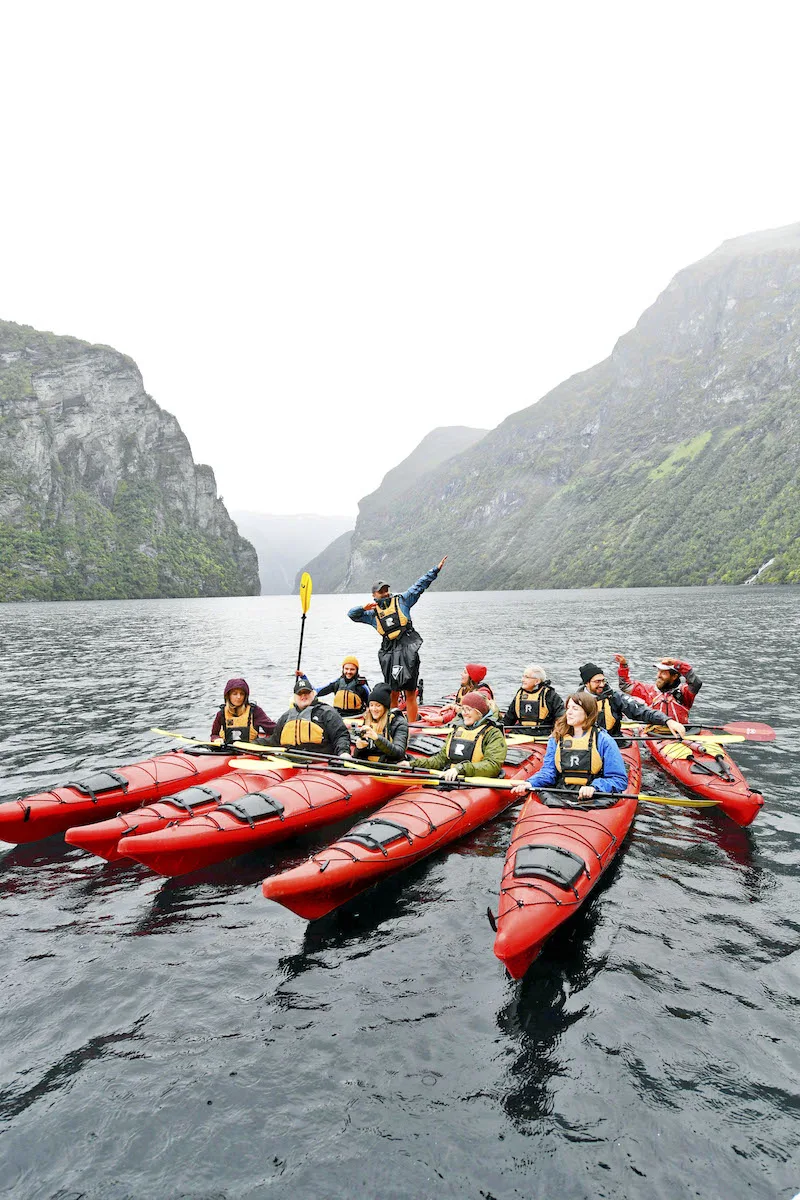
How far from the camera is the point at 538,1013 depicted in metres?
5.61

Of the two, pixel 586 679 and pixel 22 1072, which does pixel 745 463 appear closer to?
pixel 586 679

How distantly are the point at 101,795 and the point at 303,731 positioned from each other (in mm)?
3110

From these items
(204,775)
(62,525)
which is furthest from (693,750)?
(62,525)

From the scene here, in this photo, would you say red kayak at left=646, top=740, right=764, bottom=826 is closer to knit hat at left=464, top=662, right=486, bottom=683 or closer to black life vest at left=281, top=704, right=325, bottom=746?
knit hat at left=464, top=662, right=486, bottom=683

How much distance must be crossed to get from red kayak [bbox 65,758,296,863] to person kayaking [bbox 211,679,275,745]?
137 centimetres

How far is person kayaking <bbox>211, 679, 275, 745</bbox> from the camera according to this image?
10977 mm

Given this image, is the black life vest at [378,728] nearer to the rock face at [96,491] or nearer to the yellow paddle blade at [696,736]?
the yellow paddle blade at [696,736]

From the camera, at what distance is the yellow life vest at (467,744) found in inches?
372

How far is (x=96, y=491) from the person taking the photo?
131m

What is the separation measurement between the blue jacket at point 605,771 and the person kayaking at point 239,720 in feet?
16.2

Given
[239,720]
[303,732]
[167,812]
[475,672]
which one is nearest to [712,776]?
[475,672]

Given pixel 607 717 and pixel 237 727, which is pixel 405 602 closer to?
pixel 237 727

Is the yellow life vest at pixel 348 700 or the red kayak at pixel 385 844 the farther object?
Answer: the yellow life vest at pixel 348 700

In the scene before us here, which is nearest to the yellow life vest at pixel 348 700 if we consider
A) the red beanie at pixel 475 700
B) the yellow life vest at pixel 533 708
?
the yellow life vest at pixel 533 708
